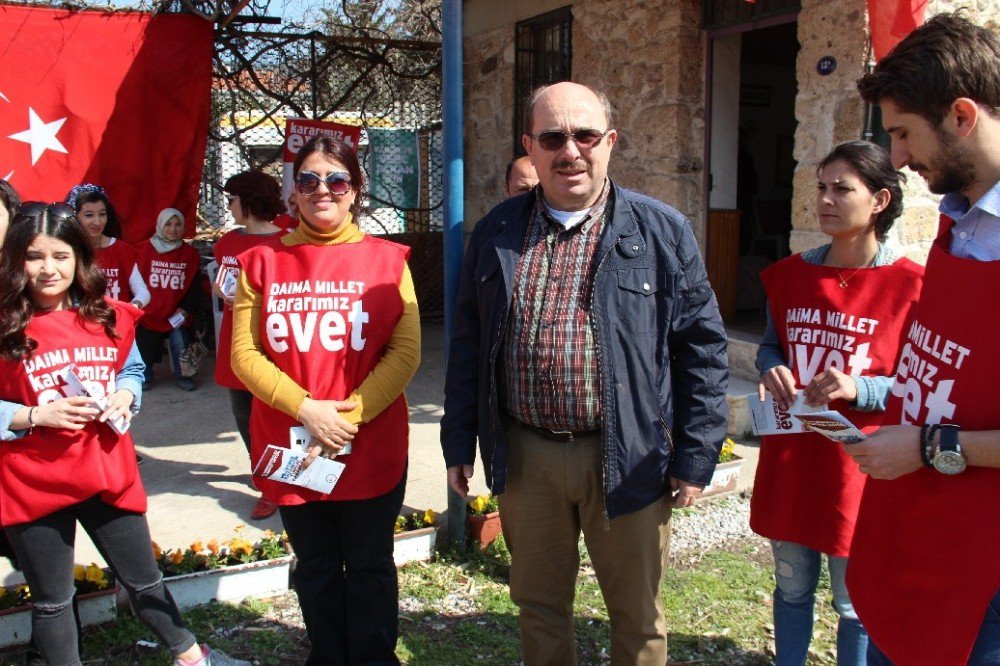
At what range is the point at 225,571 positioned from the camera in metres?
3.29

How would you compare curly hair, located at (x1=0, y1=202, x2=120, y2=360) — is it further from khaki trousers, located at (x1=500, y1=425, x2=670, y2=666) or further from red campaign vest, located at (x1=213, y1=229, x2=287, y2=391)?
khaki trousers, located at (x1=500, y1=425, x2=670, y2=666)

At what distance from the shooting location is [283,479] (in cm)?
254

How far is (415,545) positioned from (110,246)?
3.24m

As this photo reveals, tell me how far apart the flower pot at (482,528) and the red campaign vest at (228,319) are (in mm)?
1258

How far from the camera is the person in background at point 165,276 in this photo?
649cm

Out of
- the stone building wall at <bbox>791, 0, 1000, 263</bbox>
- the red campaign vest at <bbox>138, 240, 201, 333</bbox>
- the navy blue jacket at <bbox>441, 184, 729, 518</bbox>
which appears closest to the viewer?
the navy blue jacket at <bbox>441, 184, 729, 518</bbox>

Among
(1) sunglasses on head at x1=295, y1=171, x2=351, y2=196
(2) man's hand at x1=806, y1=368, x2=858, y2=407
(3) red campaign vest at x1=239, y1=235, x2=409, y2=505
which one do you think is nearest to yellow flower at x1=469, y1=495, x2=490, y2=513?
(3) red campaign vest at x1=239, y1=235, x2=409, y2=505

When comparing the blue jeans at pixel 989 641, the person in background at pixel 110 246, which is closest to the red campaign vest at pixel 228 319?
the person in background at pixel 110 246

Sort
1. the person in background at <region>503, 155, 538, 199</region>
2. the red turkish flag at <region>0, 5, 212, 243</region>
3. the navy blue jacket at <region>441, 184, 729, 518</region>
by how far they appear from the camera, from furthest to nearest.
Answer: the red turkish flag at <region>0, 5, 212, 243</region> < the person in background at <region>503, 155, 538, 199</region> < the navy blue jacket at <region>441, 184, 729, 518</region>

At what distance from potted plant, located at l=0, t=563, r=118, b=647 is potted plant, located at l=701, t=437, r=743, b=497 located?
284 cm

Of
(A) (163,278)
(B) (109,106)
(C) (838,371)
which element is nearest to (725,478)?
(C) (838,371)

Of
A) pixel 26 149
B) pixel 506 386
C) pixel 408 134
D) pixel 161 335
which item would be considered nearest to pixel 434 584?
pixel 506 386

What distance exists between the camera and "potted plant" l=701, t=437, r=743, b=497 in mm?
4355

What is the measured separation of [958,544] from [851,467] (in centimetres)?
84
